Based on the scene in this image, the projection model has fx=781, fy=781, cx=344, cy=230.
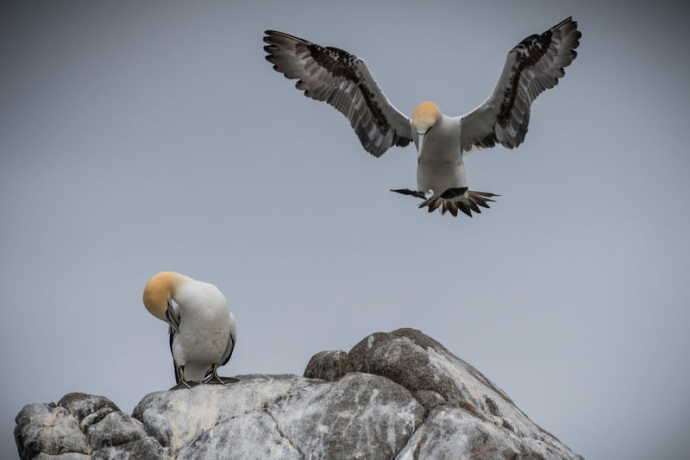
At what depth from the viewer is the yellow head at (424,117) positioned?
44.6 feet

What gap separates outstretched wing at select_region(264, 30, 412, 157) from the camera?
1441cm

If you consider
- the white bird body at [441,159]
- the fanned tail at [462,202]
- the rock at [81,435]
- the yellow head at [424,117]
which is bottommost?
the rock at [81,435]

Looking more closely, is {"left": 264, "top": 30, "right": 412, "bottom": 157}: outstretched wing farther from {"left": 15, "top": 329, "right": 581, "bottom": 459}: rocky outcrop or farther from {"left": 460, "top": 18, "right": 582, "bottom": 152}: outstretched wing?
{"left": 15, "top": 329, "right": 581, "bottom": 459}: rocky outcrop

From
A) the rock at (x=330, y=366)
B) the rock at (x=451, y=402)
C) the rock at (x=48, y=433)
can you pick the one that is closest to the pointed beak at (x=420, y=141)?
the rock at (x=451, y=402)

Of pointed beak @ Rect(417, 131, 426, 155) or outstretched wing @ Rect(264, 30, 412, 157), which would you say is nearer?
pointed beak @ Rect(417, 131, 426, 155)

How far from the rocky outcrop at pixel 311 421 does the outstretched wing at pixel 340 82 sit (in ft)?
19.4

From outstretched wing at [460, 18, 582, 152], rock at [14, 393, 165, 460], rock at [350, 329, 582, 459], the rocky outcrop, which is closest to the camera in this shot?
rock at [350, 329, 582, 459]

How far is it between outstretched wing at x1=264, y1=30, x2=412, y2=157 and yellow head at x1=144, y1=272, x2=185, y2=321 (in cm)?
525

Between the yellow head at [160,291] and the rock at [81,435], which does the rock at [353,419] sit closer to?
the rock at [81,435]

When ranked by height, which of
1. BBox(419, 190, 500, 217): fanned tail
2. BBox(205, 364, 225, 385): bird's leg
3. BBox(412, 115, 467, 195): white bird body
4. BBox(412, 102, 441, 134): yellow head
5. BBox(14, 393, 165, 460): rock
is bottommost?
BBox(14, 393, 165, 460): rock

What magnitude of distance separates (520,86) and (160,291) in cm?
741

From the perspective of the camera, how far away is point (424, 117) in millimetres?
13594

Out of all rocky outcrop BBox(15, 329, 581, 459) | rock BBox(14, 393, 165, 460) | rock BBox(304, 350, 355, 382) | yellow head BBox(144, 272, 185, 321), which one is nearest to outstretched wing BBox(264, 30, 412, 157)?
yellow head BBox(144, 272, 185, 321)

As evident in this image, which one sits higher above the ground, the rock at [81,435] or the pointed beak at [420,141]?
the pointed beak at [420,141]
